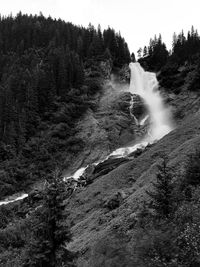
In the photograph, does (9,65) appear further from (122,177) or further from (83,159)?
(122,177)

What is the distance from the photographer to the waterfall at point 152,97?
238 ft

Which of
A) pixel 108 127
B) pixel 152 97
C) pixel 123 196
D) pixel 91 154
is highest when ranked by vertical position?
pixel 152 97

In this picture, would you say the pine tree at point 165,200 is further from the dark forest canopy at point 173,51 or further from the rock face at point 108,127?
the dark forest canopy at point 173,51

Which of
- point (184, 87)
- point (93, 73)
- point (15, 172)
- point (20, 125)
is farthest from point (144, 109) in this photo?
point (15, 172)

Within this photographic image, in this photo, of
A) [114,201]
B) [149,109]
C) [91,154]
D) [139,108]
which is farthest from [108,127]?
[114,201]

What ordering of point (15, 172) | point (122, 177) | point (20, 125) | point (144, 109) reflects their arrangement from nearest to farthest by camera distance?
point (122, 177), point (15, 172), point (20, 125), point (144, 109)

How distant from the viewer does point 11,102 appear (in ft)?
241

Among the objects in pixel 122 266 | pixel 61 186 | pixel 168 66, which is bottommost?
pixel 122 266

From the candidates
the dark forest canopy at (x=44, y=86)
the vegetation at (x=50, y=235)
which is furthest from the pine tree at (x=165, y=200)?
the dark forest canopy at (x=44, y=86)

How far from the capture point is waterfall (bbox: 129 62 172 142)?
7267 cm

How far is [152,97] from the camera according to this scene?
88.6 m

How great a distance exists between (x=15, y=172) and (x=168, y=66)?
5456 cm

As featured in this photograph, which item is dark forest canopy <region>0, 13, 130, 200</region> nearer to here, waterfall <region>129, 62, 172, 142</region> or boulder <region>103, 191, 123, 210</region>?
waterfall <region>129, 62, 172, 142</region>

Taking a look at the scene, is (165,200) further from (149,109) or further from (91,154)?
(149,109)
